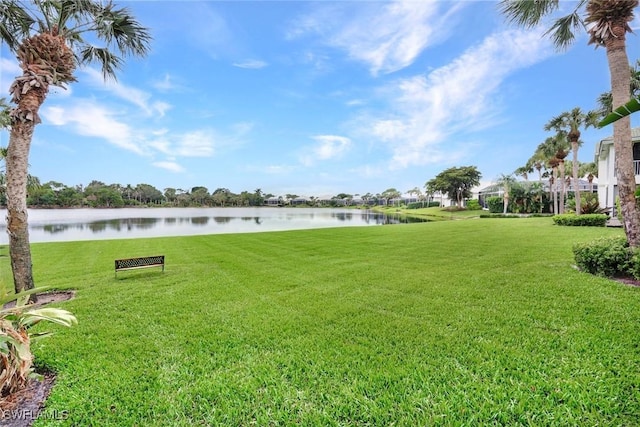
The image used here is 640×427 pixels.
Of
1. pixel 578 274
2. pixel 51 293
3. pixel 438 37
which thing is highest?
pixel 438 37

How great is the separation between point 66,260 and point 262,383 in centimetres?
1116

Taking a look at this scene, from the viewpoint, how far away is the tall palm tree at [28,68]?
509 cm

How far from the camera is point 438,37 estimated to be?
12773 millimetres

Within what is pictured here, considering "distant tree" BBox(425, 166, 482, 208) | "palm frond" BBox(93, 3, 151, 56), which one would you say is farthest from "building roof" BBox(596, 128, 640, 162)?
"distant tree" BBox(425, 166, 482, 208)

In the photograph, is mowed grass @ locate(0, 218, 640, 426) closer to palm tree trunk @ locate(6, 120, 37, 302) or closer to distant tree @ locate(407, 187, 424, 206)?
palm tree trunk @ locate(6, 120, 37, 302)

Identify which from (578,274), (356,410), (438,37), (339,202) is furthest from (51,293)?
(339,202)

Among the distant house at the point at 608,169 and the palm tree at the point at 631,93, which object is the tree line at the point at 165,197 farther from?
the distant house at the point at 608,169

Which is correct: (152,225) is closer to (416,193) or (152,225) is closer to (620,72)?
(620,72)

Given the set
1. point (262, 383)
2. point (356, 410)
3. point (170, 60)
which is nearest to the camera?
point (356, 410)

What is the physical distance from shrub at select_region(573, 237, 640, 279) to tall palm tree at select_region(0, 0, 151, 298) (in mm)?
11404

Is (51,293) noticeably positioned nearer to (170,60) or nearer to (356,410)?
(356,410)

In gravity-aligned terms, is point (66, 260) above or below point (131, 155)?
below

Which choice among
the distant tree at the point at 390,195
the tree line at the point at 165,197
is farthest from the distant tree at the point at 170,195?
the distant tree at the point at 390,195

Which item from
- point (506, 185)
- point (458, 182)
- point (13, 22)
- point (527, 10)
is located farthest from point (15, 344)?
point (458, 182)
